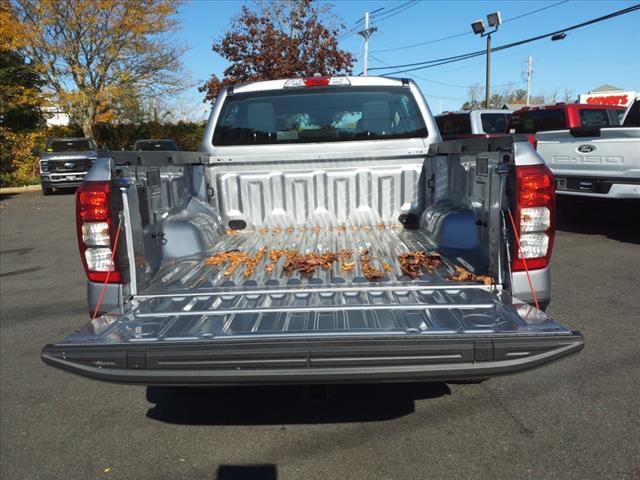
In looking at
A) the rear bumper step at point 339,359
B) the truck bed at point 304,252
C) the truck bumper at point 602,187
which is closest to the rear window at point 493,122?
the truck bumper at point 602,187

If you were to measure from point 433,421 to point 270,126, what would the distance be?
9.07 ft

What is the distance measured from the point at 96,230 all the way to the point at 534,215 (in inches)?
89.6

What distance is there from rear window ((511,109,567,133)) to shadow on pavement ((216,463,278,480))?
34.1 ft

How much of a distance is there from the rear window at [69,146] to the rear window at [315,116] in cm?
1728

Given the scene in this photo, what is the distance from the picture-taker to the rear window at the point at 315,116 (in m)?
4.62

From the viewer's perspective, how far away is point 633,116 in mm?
9180

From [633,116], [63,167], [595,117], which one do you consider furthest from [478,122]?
[63,167]

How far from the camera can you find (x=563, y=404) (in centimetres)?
348

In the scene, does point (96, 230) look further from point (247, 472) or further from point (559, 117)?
point (559, 117)

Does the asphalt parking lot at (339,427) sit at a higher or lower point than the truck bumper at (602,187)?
lower

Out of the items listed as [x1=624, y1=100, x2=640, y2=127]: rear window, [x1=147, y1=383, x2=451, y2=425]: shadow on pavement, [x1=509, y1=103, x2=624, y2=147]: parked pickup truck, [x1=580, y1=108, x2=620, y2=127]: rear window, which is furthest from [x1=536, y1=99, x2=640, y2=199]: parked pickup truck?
[x1=147, y1=383, x2=451, y2=425]: shadow on pavement

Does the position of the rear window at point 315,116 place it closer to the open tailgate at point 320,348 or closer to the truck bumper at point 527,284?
the truck bumper at point 527,284

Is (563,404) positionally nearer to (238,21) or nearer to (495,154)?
(495,154)

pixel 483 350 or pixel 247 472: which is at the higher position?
pixel 483 350
